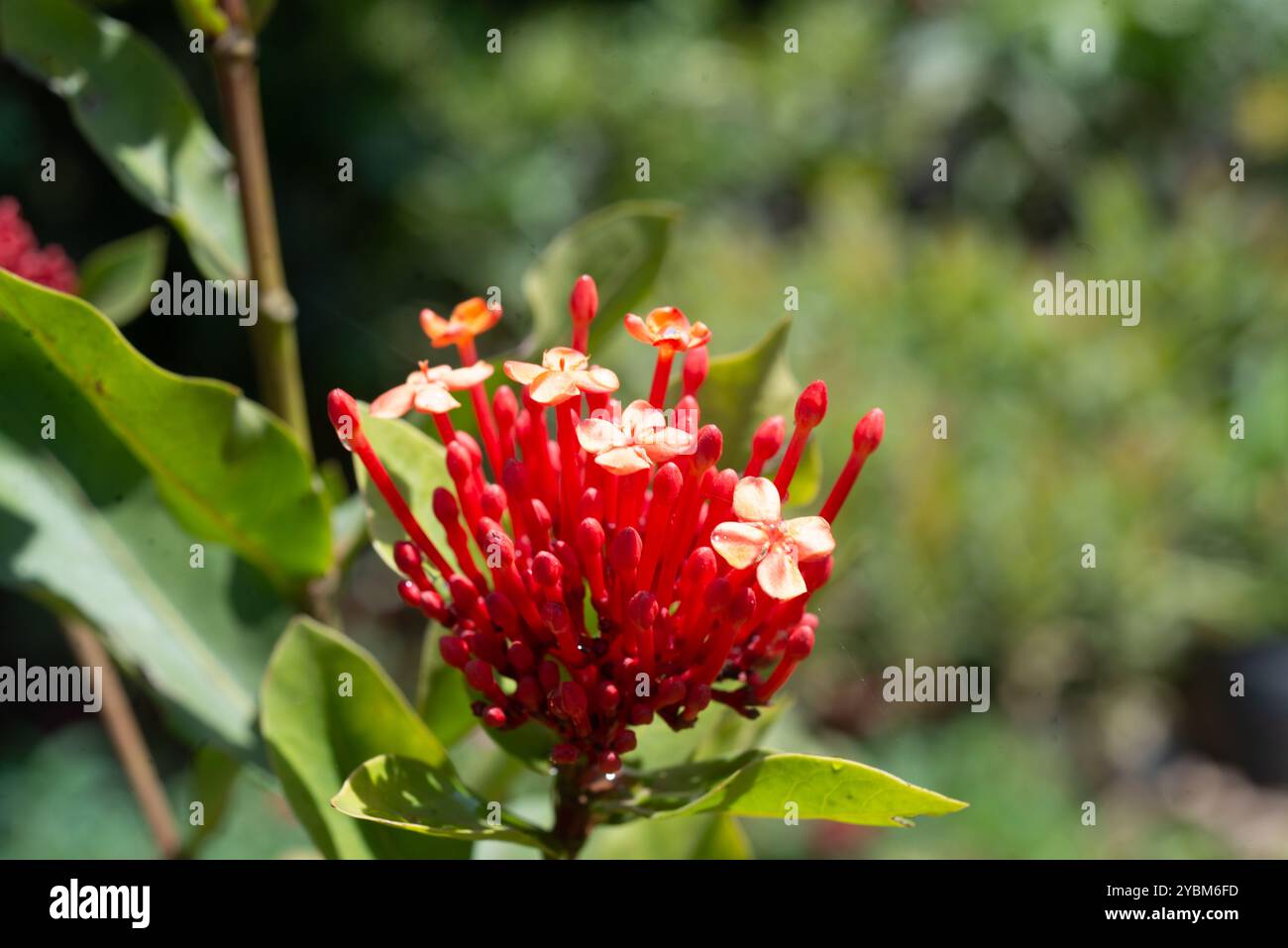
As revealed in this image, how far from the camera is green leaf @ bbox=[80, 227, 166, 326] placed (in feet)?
3.93

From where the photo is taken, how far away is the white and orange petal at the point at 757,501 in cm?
68

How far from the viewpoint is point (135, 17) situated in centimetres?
356

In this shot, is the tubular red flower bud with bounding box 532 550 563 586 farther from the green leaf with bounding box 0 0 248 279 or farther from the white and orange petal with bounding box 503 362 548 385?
the green leaf with bounding box 0 0 248 279

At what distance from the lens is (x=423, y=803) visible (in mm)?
763

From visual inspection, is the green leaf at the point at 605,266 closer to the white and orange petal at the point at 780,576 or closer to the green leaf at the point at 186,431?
the green leaf at the point at 186,431

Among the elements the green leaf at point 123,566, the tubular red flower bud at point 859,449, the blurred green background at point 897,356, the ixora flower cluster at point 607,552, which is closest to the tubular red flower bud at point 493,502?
the ixora flower cluster at point 607,552

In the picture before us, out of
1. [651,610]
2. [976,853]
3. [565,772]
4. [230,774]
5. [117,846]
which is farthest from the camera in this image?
[976,853]

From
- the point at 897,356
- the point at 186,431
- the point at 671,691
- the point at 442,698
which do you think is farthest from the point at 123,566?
the point at 897,356

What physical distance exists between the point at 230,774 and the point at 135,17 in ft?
10.4

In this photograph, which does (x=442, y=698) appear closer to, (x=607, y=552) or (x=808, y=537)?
(x=607, y=552)

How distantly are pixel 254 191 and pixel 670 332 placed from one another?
0.36 meters
